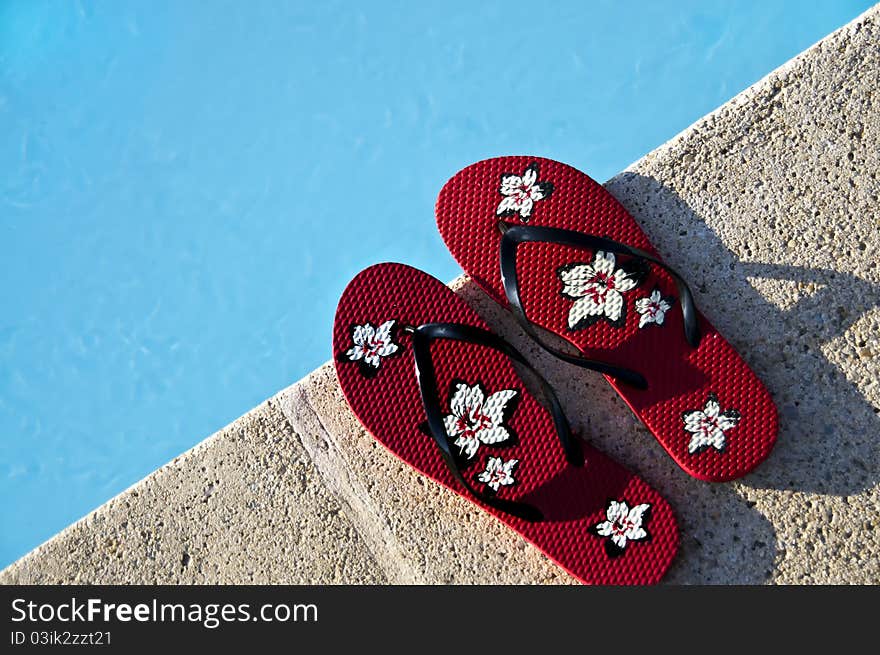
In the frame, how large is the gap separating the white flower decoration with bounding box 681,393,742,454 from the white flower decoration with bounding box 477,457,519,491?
338 mm

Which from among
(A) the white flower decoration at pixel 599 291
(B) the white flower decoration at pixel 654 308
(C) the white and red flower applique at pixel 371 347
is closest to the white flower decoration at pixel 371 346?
(C) the white and red flower applique at pixel 371 347

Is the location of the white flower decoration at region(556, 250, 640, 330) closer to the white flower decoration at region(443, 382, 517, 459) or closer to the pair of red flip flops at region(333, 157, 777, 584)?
the pair of red flip flops at region(333, 157, 777, 584)

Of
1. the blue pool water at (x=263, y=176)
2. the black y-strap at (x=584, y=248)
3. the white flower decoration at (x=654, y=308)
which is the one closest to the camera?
the black y-strap at (x=584, y=248)

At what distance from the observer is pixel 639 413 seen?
152 cm

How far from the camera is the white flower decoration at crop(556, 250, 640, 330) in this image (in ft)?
5.05

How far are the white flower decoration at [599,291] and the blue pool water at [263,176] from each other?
712 mm

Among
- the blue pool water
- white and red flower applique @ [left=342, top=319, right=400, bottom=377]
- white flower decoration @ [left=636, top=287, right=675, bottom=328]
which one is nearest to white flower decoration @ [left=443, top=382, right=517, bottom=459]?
white and red flower applique @ [left=342, top=319, right=400, bottom=377]

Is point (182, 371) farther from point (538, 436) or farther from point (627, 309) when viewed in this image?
point (627, 309)

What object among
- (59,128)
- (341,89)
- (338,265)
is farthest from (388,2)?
(59,128)

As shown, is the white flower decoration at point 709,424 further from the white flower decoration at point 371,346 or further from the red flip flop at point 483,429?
the white flower decoration at point 371,346

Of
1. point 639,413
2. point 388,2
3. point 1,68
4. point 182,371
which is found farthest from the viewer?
point 1,68

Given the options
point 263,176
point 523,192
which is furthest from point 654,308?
point 263,176

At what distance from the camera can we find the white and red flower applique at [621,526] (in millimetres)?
1487

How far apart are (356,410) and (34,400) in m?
1.25
